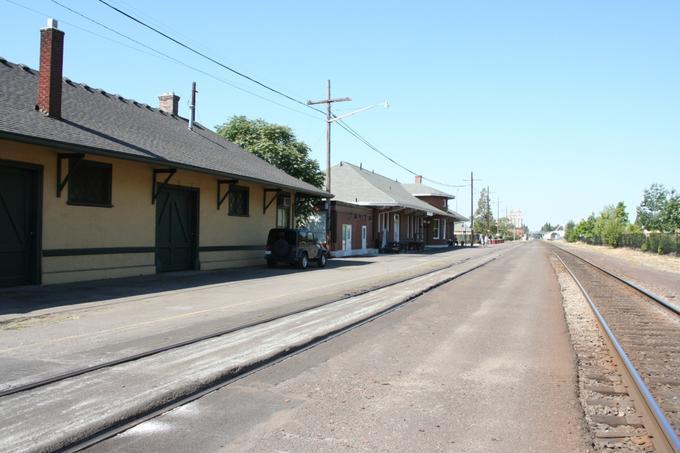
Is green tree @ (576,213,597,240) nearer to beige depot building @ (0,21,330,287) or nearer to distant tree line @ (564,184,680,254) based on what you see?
distant tree line @ (564,184,680,254)

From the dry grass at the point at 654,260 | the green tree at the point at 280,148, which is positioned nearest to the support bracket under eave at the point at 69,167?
the green tree at the point at 280,148

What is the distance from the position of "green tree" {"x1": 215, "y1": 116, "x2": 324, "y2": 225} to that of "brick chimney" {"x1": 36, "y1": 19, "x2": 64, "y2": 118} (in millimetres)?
17482

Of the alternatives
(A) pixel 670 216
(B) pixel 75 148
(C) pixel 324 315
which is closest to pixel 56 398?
(C) pixel 324 315

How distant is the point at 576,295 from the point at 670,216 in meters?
71.6

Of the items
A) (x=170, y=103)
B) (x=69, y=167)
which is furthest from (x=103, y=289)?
(x=170, y=103)

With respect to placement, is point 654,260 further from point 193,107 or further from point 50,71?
point 50,71

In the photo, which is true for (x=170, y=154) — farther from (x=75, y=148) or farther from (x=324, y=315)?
(x=324, y=315)

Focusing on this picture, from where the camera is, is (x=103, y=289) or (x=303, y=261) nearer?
(x=103, y=289)

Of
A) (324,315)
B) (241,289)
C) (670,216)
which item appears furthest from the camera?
(670,216)

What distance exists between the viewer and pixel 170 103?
26375mm

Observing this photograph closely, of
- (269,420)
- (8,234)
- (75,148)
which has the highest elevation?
(75,148)

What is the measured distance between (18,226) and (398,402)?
11.9m

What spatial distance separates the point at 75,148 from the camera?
13.4 meters

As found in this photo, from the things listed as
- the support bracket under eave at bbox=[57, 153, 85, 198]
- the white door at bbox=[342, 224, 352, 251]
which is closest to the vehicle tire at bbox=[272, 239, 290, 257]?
the support bracket under eave at bbox=[57, 153, 85, 198]
